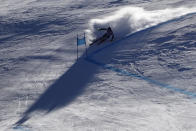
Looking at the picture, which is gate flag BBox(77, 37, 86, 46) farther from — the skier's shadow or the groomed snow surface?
the skier's shadow

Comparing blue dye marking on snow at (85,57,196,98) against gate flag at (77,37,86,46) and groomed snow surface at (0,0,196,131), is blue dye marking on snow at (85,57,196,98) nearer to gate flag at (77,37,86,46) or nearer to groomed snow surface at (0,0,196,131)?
groomed snow surface at (0,0,196,131)

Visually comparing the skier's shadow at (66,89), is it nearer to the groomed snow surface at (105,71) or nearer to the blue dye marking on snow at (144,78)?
the groomed snow surface at (105,71)

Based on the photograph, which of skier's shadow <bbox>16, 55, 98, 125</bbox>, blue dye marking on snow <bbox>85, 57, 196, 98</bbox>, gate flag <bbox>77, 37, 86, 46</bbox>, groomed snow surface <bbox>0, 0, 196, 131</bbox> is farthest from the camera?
gate flag <bbox>77, 37, 86, 46</bbox>

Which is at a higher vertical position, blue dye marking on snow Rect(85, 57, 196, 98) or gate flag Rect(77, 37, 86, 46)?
gate flag Rect(77, 37, 86, 46)

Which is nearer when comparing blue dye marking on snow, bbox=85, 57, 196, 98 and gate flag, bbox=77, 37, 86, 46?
blue dye marking on snow, bbox=85, 57, 196, 98

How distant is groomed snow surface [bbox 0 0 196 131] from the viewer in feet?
18.6

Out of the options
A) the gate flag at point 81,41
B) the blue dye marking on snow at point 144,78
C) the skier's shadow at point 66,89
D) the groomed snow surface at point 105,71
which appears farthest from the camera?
the gate flag at point 81,41

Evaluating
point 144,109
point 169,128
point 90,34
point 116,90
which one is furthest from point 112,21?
point 169,128

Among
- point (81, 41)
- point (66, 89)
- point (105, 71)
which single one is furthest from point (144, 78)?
point (81, 41)

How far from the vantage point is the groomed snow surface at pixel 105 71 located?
568 cm

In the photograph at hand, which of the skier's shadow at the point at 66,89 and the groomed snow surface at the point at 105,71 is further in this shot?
the skier's shadow at the point at 66,89

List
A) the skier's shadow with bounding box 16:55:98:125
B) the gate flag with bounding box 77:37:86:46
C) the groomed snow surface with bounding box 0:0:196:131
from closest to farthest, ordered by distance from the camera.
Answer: the groomed snow surface with bounding box 0:0:196:131, the skier's shadow with bounding box 16:55:98:125, the gate flag with bounding box 77:37:86:46

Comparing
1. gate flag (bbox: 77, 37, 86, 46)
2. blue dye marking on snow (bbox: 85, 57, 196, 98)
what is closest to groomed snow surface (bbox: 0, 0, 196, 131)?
blue dye marking on snow (bbox: 85, 57, 196, 98)

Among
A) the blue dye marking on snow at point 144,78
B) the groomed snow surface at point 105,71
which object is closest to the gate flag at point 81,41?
the groomed snow surface at point 105,71
